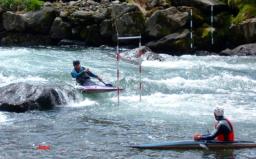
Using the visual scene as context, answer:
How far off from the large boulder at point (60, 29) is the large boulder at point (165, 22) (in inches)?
178

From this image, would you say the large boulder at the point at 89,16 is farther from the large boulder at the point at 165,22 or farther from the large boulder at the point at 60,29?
the large boulder at the point at 165,22

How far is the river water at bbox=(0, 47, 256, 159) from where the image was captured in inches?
495

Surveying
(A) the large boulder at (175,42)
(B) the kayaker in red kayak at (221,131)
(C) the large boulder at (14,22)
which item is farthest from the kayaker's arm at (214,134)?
(C) the large boulder at (14,22)

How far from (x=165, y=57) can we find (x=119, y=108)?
10.5 meters

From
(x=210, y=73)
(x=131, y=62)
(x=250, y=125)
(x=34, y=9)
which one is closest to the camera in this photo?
(x=250, y=125)

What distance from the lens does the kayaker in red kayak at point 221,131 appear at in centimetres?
1221

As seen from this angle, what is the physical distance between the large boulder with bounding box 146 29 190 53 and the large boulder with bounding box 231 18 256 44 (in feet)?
7.38

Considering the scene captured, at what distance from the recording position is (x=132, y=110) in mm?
16312

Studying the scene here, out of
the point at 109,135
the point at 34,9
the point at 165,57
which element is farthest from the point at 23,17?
the point at 109,135

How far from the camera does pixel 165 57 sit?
26.8m

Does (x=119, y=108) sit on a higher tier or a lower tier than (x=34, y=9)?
lower

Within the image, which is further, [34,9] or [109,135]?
[34,9]

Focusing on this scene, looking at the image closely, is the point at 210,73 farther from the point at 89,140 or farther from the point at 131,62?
the point at 89,140

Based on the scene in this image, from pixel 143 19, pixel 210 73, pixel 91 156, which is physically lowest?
pixel 91 156
